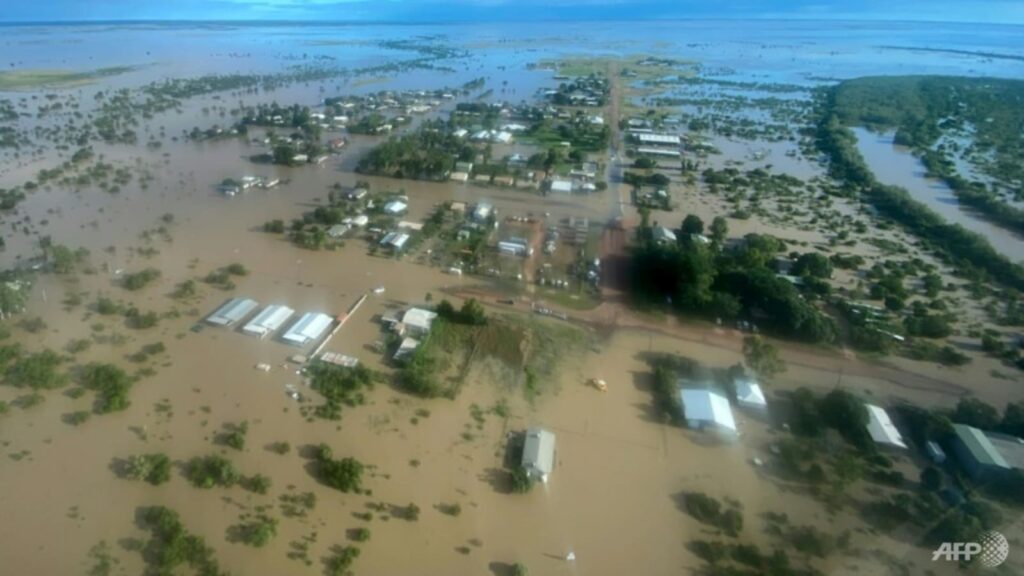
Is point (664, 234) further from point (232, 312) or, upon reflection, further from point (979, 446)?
point (232, 312)

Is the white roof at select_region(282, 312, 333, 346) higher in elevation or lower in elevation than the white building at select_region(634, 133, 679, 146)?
lower

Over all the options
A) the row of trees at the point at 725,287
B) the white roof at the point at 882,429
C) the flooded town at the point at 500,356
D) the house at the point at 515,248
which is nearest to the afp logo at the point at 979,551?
the flooded town at the point at 500,356

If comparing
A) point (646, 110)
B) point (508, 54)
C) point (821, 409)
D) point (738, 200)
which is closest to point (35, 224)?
point (821, 409)

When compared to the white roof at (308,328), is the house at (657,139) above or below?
above

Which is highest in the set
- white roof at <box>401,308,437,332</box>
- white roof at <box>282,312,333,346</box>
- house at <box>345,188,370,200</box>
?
house at <box>345,188,370,200</box>

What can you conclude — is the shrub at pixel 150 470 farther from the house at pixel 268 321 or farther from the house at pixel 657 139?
the house at pixel 657 139

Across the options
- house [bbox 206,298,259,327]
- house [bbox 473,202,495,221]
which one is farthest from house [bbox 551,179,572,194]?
house [bbox 206,298,259,327]

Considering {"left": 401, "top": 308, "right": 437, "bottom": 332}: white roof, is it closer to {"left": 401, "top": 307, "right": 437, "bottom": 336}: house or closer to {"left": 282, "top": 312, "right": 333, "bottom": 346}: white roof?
{"left": 401, "top": 307, "right": 437, "bottom": 336}: house
